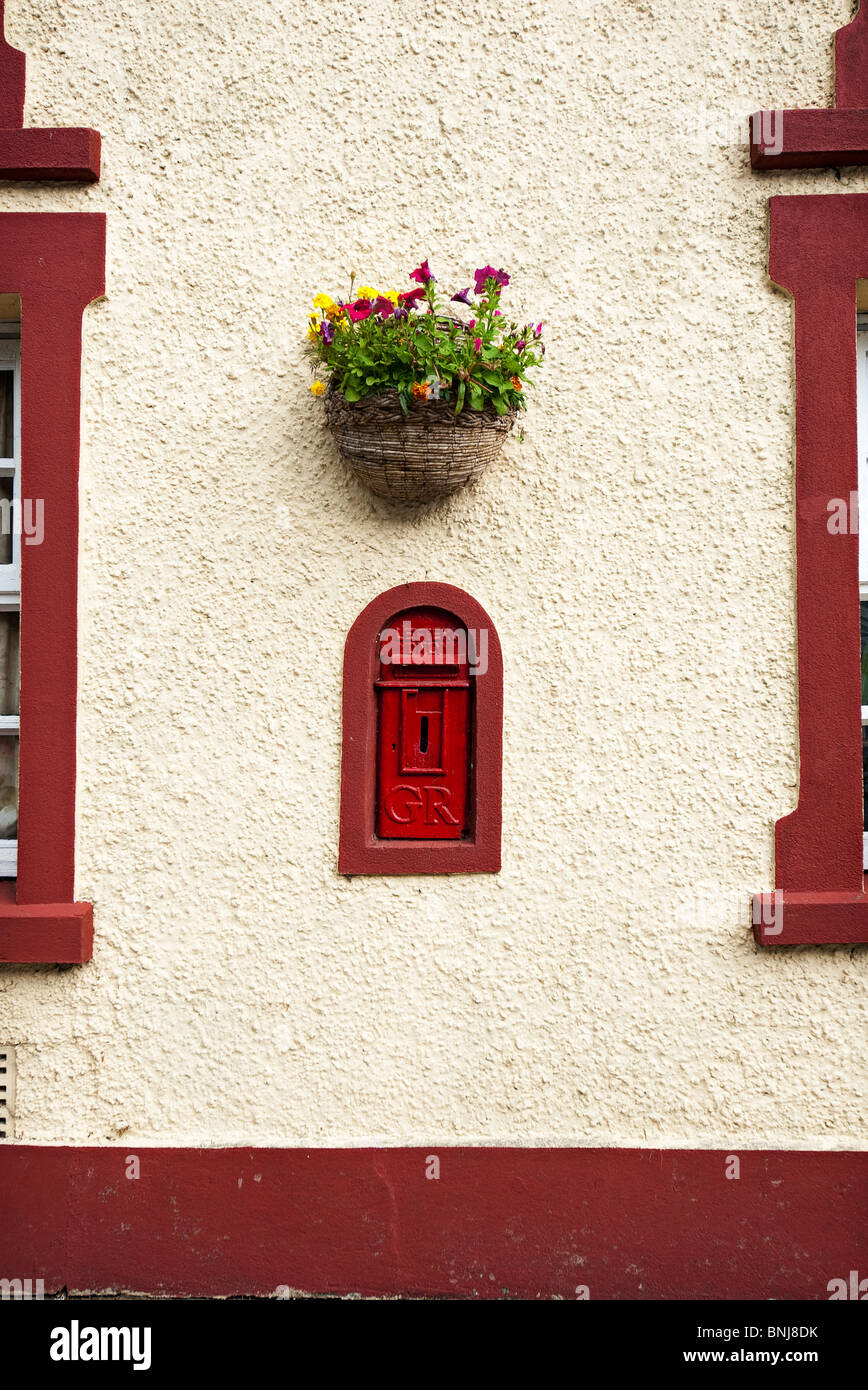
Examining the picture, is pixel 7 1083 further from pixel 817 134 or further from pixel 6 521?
pixel 817 134

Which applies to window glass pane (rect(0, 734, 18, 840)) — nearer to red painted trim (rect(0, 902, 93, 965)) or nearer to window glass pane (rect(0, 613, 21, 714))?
window glass pane (rect(0, 613, 21, 714))

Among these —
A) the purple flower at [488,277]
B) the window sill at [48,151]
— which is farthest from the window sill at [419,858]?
the window sill at [48,151]

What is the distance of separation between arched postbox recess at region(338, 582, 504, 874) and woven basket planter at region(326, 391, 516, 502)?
337 millimetres

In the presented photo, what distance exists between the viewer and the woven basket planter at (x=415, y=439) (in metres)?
2.44

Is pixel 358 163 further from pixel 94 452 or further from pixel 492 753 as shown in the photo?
pixel 492 753

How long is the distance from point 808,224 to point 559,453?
3.26ft

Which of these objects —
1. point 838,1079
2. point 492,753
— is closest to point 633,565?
point 492,753

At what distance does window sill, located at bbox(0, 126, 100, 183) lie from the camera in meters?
2.70

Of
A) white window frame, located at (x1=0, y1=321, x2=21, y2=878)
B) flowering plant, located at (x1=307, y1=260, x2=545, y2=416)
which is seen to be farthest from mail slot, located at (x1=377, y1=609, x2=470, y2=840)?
white window frame, located at (x1=0, y1=321, x2=21, y2=878)

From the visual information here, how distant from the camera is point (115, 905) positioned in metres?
2.72

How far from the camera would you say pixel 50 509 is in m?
2.72

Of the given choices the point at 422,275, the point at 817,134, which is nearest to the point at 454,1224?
the point at 422,275

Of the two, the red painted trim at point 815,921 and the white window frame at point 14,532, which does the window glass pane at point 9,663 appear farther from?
the red painted trim at point 815,921

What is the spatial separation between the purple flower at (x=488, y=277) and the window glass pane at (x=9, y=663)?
5.80 ft
